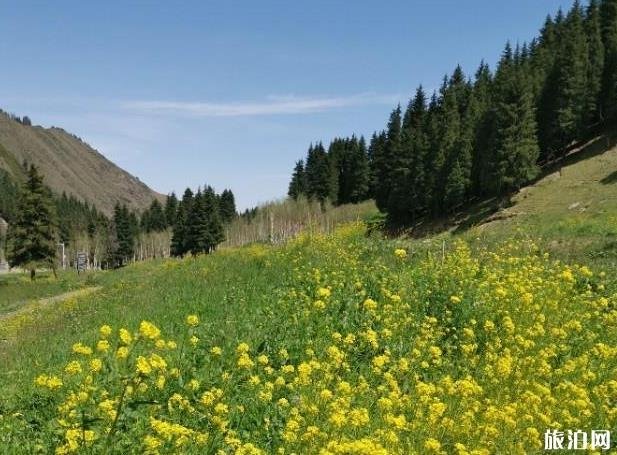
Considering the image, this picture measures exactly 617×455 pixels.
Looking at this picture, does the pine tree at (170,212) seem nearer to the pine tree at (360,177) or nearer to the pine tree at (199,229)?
the pine tree at (199,229)

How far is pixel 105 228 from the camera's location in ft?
403

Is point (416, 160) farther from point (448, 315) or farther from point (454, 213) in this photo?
point (448, 315)

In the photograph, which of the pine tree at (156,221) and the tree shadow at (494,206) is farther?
the pine tree at (156,221)

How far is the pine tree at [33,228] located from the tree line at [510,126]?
3698 cm

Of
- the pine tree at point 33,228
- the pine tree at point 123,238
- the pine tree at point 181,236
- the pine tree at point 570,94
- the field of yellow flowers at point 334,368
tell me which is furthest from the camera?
the pine tree at point 123,238

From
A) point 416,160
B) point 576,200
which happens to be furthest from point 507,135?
point 416,160

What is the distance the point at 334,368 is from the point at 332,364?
490 mm

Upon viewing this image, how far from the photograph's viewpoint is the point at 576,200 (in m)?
44.8

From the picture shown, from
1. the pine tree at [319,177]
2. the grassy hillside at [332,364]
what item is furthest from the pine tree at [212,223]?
the grassy hillside at [332,364]

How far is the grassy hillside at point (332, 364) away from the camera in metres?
4.32

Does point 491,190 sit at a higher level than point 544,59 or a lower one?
lower

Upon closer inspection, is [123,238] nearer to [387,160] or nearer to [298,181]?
[298,181]

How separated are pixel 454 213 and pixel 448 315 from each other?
167ft

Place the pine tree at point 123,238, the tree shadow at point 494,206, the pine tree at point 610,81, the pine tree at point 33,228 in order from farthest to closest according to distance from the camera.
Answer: the pine tree at point 123,238
the pine tree at point 610,81
the tree shadow at point 494,206
the pine tree at point 33,228
